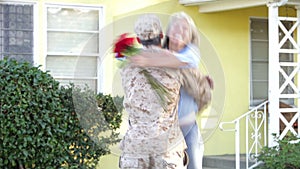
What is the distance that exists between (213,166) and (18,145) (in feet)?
11.0

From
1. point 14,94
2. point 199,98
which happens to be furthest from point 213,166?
point 199,98

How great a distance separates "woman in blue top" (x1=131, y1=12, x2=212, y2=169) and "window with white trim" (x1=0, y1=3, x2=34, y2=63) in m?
4.79

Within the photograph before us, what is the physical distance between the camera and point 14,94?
8.05 metres

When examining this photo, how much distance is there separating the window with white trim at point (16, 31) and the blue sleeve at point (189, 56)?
4.99 meters

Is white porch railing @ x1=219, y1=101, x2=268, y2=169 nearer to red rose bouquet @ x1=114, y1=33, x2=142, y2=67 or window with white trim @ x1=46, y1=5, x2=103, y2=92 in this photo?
window with white trim @ x1=46, y1=5, x2=103, y2=92

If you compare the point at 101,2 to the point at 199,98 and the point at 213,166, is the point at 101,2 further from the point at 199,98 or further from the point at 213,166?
the point at 199,98

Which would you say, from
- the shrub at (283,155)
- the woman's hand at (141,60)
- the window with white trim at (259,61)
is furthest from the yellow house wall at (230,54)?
the woman's hand at (141,60)

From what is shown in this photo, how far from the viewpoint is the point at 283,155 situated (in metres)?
8.74

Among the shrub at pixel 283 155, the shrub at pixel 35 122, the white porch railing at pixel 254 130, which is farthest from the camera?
the white porch railing at pixel 254 130

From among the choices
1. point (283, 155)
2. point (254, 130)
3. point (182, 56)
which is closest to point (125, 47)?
point (182, 56)

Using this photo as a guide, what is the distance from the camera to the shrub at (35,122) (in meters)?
8.00

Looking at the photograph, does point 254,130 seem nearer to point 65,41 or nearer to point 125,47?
point 65,41

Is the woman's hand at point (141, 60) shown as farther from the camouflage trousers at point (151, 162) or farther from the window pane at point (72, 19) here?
the window pane at point (72, 19)

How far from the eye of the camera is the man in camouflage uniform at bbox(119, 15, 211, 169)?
14.7ft
